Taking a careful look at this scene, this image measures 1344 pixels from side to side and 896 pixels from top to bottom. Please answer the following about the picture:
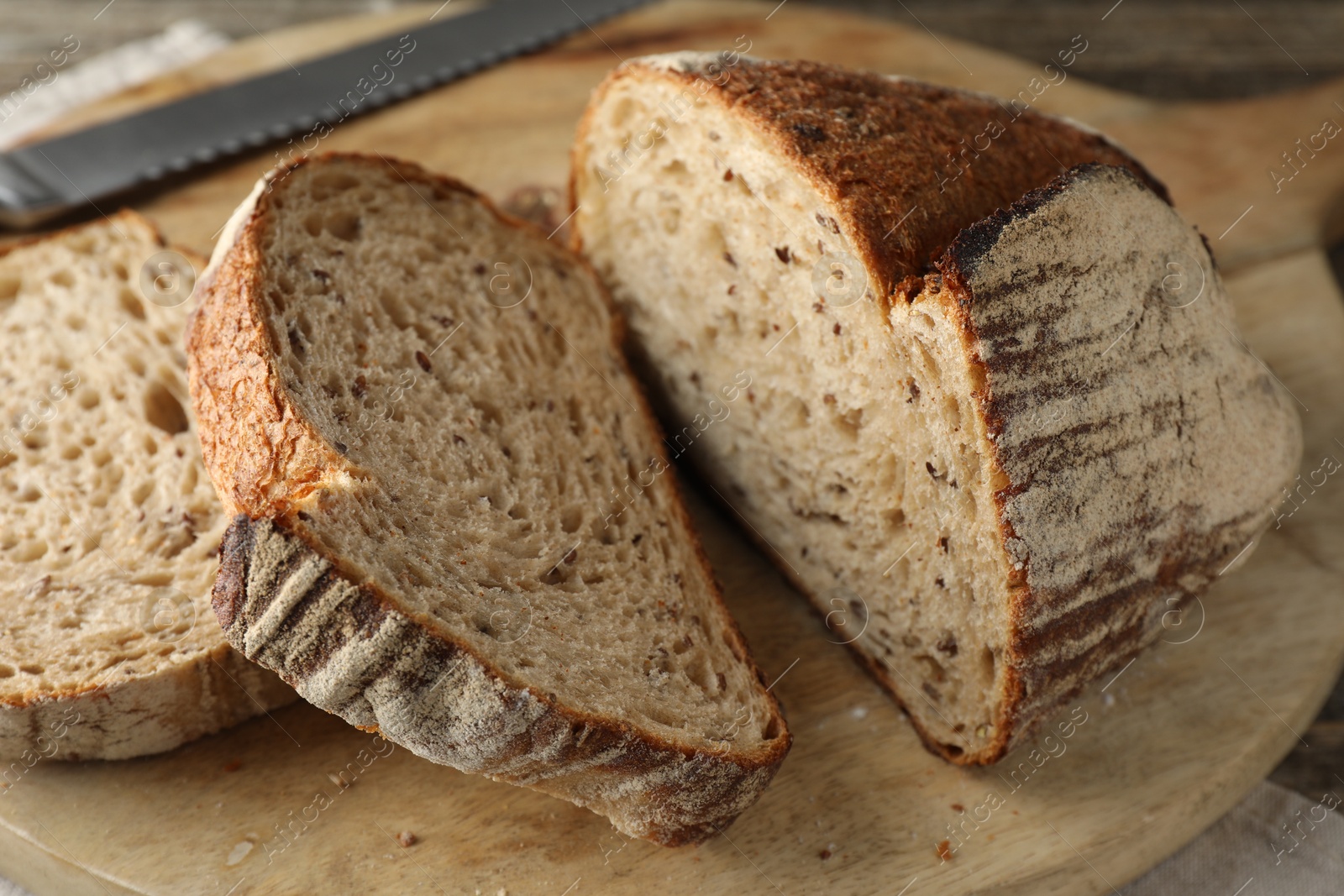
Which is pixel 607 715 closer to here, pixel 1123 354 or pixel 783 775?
pixel 783 775

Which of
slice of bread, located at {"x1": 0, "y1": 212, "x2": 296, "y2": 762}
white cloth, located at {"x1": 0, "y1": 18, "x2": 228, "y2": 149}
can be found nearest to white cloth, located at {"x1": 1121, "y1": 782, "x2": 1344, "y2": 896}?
slice of bread, located at {"x1": 0, "y1": 212, "x2": 296, "y2": 762}

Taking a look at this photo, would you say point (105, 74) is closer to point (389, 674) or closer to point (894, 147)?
point (894, 147)

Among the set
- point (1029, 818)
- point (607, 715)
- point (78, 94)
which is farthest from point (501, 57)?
point (1029, 818)

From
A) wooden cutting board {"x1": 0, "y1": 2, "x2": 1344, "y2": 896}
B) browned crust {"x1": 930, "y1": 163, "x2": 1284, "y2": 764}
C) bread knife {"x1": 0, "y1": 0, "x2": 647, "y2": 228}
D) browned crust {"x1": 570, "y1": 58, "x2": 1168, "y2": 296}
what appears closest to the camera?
browned crust {"x1": 930, "y1": 163, "x2": 1284, "y2": 764}

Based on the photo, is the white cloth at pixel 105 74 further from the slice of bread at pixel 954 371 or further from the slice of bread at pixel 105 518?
the slice of bread at pixel 954 371

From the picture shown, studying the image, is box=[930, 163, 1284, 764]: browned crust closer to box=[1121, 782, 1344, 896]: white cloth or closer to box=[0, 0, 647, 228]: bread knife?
box=[1121, 782, 1344, 896]: white cloth
